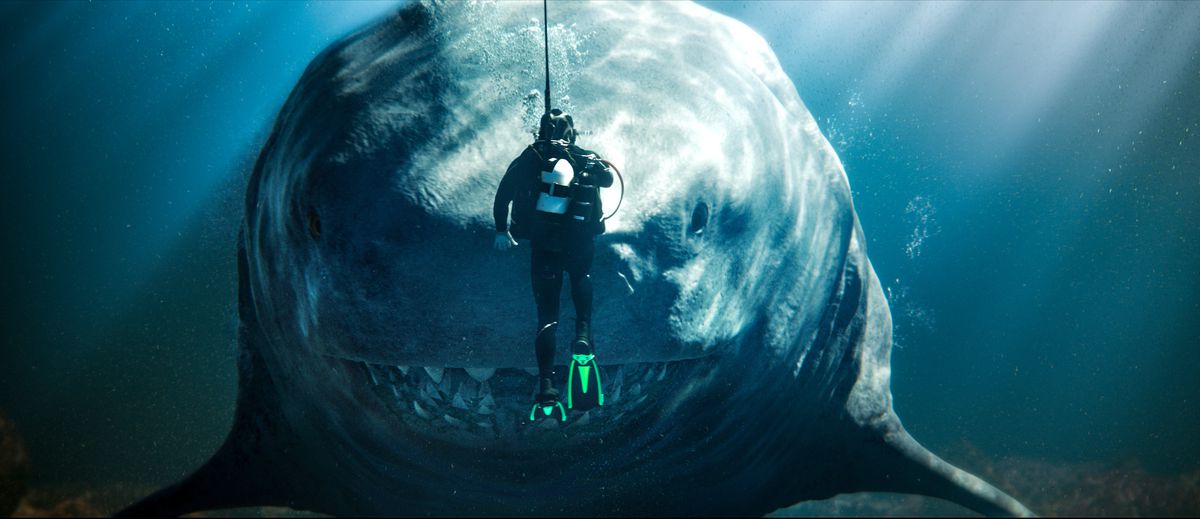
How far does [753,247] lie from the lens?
2545 millimetres

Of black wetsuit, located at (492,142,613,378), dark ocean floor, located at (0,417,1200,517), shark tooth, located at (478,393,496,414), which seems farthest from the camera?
dark ocean floor, located at (0,417,1200,517)

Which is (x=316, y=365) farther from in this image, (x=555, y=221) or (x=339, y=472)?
(x=555, y=221)

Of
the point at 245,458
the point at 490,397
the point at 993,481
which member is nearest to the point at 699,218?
the point at 490,397

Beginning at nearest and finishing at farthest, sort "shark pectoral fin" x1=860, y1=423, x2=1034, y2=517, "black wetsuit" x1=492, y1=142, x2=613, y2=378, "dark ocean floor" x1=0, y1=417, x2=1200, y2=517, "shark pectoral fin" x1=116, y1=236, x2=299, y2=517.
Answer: "black wetsuit" x1=492, y1=142, x2=613, y2=378, "shark pectoral fin" x1=116, y1=236, x2=299, y2=517, "shark pectoral fin" x1=860, y1=423, x2=1034, y2=517, "dark ocean floor" x1=0, y1=417, x2=1200, y2=517

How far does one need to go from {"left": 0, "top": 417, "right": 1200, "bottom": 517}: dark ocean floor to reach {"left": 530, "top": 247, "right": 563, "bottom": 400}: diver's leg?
867cm

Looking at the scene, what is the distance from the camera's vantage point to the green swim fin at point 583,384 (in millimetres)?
1855

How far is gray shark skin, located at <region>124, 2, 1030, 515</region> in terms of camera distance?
1845 mm

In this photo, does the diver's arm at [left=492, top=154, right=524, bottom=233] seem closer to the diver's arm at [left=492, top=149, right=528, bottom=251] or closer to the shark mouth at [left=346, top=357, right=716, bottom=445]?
the diver's arm at [left=492, top=149, right=528, bottom=251]

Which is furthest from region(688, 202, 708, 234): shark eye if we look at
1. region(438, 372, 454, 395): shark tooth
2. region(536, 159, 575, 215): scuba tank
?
region(438, 372, 454, 395): shark tooth

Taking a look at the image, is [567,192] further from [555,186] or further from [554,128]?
[554,128]

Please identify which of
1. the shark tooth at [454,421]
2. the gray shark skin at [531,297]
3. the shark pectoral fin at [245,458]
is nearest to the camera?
the gray shark skin at [531,297]

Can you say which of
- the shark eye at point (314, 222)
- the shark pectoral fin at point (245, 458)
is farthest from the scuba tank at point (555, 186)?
the shark pectoral fin at point (245, 458)

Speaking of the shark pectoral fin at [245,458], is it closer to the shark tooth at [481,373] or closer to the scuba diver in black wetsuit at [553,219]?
the shark tooth at [481,373]

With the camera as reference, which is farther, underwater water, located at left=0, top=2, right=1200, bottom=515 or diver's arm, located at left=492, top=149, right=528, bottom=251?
underwater water, located at left=0, top=2, right=1200, bottom=515
